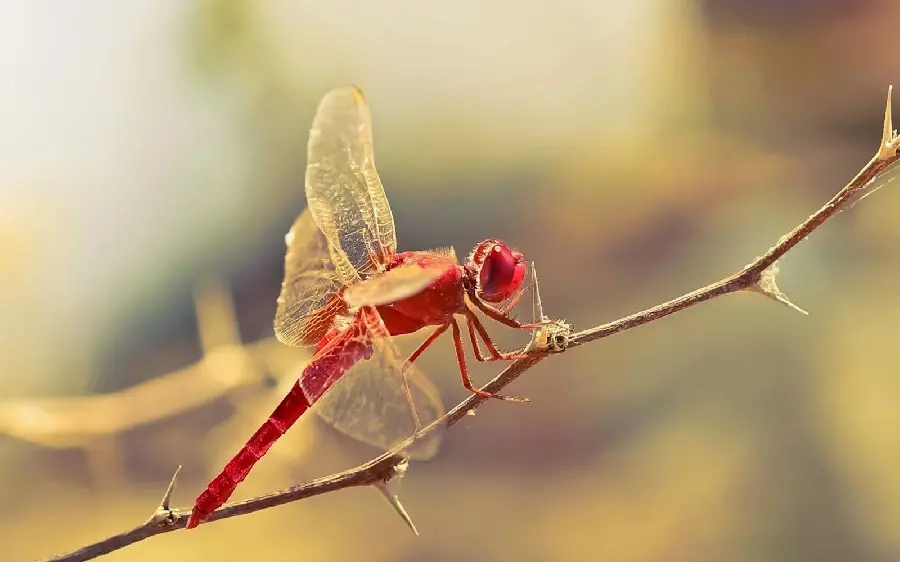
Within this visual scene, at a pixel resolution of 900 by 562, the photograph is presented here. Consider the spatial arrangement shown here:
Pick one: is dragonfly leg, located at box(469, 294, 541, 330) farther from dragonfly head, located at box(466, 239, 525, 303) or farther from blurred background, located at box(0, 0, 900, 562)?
blurred background, located at box(0, 0, 900, 562)

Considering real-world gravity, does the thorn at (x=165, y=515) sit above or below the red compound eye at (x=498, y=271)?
below

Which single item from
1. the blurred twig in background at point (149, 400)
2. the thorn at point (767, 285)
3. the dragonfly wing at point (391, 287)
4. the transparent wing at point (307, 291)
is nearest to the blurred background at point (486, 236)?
the blurred twig in background at point (149, 400)

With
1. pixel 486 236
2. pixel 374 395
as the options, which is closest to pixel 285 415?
pixel 374 395

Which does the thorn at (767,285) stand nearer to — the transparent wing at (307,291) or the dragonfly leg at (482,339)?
the dragonfly leg at (482,339)

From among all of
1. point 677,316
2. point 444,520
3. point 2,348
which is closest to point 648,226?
point 677,316

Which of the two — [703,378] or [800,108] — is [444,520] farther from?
[800,108]

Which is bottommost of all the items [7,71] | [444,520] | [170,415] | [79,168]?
[444,520]
